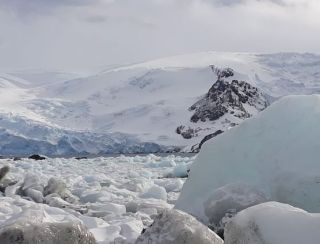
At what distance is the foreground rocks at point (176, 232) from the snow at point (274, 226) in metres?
0.37

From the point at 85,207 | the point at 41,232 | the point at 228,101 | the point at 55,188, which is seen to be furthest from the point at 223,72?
the point at 41,232

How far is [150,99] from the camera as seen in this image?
13725 cm

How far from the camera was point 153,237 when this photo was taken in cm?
415

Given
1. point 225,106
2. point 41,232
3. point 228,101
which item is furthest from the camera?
point 228,101

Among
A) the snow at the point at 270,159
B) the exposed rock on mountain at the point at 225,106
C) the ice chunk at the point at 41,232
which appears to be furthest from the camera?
the exposed rock on mountain at the point at 225,106

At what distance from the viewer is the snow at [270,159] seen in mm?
5727

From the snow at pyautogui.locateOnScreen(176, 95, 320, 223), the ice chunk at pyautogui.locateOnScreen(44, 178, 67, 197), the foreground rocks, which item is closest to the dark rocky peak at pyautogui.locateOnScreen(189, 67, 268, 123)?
the ice chunk at pyautogui.locateOnScreen(44, 178, 67, 197)

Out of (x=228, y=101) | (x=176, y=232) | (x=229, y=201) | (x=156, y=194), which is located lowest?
(x=228, y=101)

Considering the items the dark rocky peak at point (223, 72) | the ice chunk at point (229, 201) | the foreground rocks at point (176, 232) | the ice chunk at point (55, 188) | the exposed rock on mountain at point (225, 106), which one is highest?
the foreground rocks at point (176, 232)

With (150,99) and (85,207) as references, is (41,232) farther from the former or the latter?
(150,99)

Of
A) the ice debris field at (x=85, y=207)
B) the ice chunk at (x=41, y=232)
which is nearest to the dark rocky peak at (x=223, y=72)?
the ice debris field at (x=85, y=207)

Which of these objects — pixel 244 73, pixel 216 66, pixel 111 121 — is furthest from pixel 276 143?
pixel 216 66

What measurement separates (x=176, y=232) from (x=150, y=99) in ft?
438

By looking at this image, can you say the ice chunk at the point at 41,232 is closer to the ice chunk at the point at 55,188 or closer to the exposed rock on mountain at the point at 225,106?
the ice chunk at the point at 55,188
